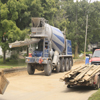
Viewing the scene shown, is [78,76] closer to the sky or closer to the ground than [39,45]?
closer to the ground

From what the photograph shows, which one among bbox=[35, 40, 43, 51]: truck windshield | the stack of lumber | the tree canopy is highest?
the tree canopy

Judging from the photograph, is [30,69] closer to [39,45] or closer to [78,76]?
[39,45]

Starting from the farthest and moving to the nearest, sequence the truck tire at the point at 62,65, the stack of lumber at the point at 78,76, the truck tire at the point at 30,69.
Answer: the truck tire at the point at 62,65 < the truck tire at the point at 30,69 < the stack of lumber at the point at 78,76

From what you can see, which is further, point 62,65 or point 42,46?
point 62,65

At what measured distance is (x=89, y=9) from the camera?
49.2 meters

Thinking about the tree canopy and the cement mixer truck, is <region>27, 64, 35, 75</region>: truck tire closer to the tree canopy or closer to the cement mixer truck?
the cement mixer truck

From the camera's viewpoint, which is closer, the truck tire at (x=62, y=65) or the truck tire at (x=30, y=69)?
the truck tire at (x=30, y=69)

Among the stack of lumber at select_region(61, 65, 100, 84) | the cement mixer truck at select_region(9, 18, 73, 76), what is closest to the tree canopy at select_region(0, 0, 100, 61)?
the cement mixer truck at select_region(9, 18, 73, 76)

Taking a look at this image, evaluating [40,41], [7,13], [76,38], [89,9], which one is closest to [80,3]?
[89,9]

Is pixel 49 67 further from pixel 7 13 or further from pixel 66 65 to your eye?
pixel 7 13

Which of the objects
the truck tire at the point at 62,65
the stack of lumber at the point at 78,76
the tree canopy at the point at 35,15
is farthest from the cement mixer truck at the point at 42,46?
the stack of lumber at the point at 78,76

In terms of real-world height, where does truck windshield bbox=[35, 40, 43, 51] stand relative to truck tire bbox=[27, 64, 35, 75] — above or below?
above

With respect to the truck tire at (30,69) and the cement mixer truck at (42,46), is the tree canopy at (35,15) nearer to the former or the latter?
the cement mixer truck at (42,46)

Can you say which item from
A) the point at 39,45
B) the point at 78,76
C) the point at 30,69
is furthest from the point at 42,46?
the point at 78,76
